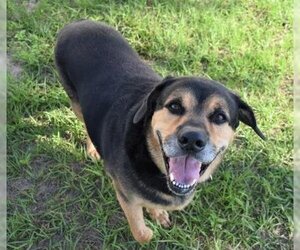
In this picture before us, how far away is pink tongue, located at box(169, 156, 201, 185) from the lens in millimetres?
3059

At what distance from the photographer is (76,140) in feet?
14.3

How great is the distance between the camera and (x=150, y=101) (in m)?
3.13

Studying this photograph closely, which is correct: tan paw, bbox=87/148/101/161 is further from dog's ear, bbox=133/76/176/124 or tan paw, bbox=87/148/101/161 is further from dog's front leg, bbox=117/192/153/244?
dog's ear, bbox=133/76/176/124

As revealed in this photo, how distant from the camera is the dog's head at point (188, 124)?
2.88m

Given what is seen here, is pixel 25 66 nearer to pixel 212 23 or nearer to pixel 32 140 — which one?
pixel 32 140

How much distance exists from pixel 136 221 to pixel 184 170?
668mm

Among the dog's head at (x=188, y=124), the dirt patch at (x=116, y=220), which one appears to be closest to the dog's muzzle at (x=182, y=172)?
the dog's head at (x=188, y=124)

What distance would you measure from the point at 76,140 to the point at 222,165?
1.26 metres

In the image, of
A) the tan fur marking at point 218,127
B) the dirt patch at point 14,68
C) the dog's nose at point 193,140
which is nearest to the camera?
the dog's nose at point 193,140

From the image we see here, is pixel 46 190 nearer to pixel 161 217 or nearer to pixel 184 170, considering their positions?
pixel 161 217

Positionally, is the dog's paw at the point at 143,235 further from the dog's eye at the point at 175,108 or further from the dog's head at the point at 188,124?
the dog's eye at the point at 175,108

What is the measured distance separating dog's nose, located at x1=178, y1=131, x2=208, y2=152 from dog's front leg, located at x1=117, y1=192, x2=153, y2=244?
777 mm

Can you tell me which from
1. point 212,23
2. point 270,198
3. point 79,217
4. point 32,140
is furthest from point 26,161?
point 212,23

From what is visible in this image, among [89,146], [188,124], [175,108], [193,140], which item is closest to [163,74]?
[89,146]
